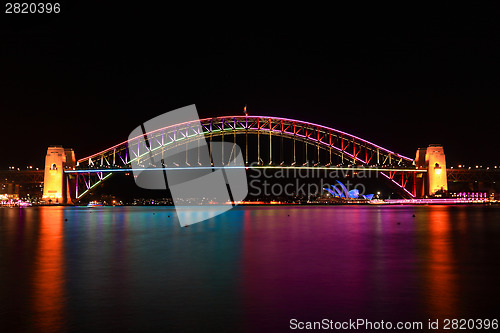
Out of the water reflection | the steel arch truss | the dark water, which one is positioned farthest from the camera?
the steel arch truss

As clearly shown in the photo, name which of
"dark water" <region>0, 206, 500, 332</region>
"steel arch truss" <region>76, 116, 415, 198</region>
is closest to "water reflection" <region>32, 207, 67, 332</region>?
"dark water" <region>0, 206, 500, 332</region>

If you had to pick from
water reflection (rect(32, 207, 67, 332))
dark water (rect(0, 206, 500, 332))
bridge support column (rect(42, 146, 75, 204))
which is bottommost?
dark water (rect(0, 206, 500, 332))

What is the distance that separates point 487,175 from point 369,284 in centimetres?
8110

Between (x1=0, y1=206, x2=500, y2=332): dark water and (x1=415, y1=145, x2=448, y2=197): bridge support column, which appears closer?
(x1=0, y1=206, x2=500, y2=332): dark water

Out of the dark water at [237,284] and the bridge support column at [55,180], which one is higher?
the bridge support column at [55,180]

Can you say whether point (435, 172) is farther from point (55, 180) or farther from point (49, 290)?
point (49, 290)

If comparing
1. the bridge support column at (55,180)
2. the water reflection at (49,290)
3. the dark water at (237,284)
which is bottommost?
the dark water at (237,284)

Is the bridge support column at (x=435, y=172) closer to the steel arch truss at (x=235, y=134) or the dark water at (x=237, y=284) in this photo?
the steel arch truss at (x=235, y=134)

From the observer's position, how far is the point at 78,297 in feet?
33.7

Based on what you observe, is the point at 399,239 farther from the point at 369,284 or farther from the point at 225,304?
the point at 225,304

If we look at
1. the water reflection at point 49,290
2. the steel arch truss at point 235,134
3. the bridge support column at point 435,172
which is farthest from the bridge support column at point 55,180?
the water reflection at point 49,290

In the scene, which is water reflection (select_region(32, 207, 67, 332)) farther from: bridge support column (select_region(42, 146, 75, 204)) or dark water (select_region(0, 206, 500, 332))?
bridge support column (select_region(42, 146, 75, 204))

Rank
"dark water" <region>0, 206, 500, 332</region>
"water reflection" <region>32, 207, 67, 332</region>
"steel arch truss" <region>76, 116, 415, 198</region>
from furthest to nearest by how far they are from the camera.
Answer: "steel arch truss" <region>76, 116, 415, 198</region>
"dark water" <region>0, 206, 500, 332</region>
"water reflection" <region>32, 207, 67, 332</region>

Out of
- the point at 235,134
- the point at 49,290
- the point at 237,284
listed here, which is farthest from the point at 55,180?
the point at 237,284
